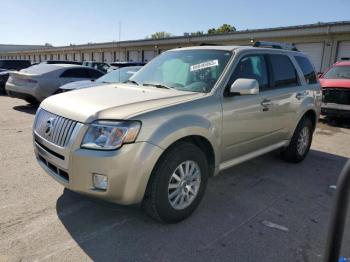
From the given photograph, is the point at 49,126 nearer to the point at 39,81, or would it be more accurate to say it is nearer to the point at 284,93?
the point at 284,93

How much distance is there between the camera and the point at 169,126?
3150 mm

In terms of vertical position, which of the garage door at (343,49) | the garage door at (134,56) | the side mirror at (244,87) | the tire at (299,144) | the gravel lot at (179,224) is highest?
the garage door at (343,49)

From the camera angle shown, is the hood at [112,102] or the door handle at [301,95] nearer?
the hood at [112,102]

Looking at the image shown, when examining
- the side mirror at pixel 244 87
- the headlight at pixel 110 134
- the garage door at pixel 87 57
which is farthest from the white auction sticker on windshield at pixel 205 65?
the garage door at pixel 87 57

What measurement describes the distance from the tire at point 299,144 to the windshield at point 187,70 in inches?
85.8

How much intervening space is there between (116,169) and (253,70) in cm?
249

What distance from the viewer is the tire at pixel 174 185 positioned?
3.17 metres

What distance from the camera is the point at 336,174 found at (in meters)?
5.32

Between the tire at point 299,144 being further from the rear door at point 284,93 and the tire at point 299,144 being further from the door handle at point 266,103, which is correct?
the door handle at point 266,103

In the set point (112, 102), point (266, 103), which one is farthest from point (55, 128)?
point (266, 103)

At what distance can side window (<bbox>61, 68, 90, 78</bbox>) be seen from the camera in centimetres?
1128

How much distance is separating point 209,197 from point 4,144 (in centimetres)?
416

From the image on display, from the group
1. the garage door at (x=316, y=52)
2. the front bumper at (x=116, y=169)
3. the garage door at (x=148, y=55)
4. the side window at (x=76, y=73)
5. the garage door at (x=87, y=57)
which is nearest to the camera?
the front bumper at (x=116, y=169)

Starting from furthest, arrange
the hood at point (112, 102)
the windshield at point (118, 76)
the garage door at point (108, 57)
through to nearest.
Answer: the garage door at point (108, 57)
the windshield at point (118, 76)
the hood at point (112, 102)
